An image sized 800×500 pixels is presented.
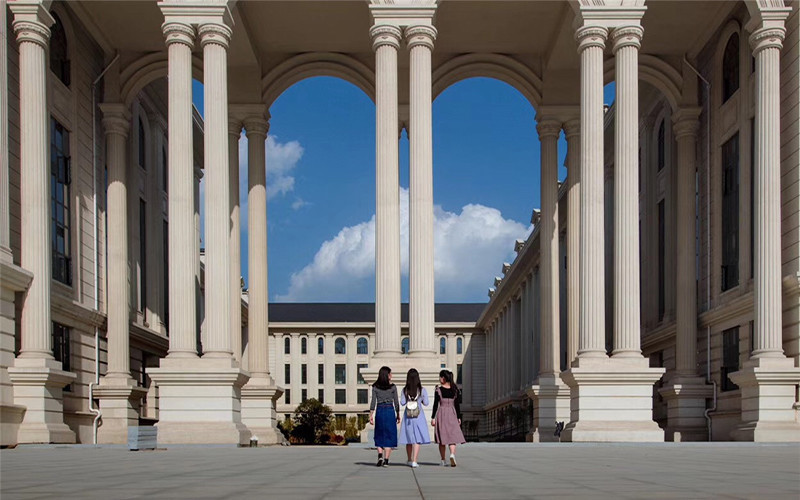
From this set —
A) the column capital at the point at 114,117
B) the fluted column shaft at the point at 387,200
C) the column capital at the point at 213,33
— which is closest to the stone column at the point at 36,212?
the column capital at the point at 213,33

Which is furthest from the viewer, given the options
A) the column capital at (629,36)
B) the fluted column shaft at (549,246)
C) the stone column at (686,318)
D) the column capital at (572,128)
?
the column capital at (572,128)

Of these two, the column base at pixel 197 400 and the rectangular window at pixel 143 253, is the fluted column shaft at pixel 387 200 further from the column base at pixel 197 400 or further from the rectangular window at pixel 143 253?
the rectangular window at pixel 143 253

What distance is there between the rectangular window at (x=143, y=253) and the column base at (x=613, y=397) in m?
24.1

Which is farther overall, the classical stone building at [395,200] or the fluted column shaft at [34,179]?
the fluted column shaft at [34,179]

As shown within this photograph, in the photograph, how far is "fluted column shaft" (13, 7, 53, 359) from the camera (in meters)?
33.5

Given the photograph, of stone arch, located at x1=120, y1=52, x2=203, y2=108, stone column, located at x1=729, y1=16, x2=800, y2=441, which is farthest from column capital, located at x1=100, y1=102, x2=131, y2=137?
stone column, located at x1=729, y1=16, x2=800, y2=441

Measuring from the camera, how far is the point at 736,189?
3897 centimetres

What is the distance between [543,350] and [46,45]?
931 inches

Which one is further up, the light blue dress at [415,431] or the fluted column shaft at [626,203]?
the fluted column shaft at [626,203]

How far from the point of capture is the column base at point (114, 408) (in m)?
40.1

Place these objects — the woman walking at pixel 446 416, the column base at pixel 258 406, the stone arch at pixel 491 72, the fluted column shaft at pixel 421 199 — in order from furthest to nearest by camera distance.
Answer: the stone arch at pixel 491 72 < the column base at pixel 258 406 < the fluted column shaft at pixel 421 199 < the woman walking at pixel 446 416

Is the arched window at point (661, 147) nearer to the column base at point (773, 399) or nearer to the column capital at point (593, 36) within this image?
the column capital at point (593, 36)

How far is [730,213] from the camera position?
3953 cm

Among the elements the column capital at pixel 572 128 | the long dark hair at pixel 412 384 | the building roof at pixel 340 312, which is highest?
the column capital at pixel 572 128
